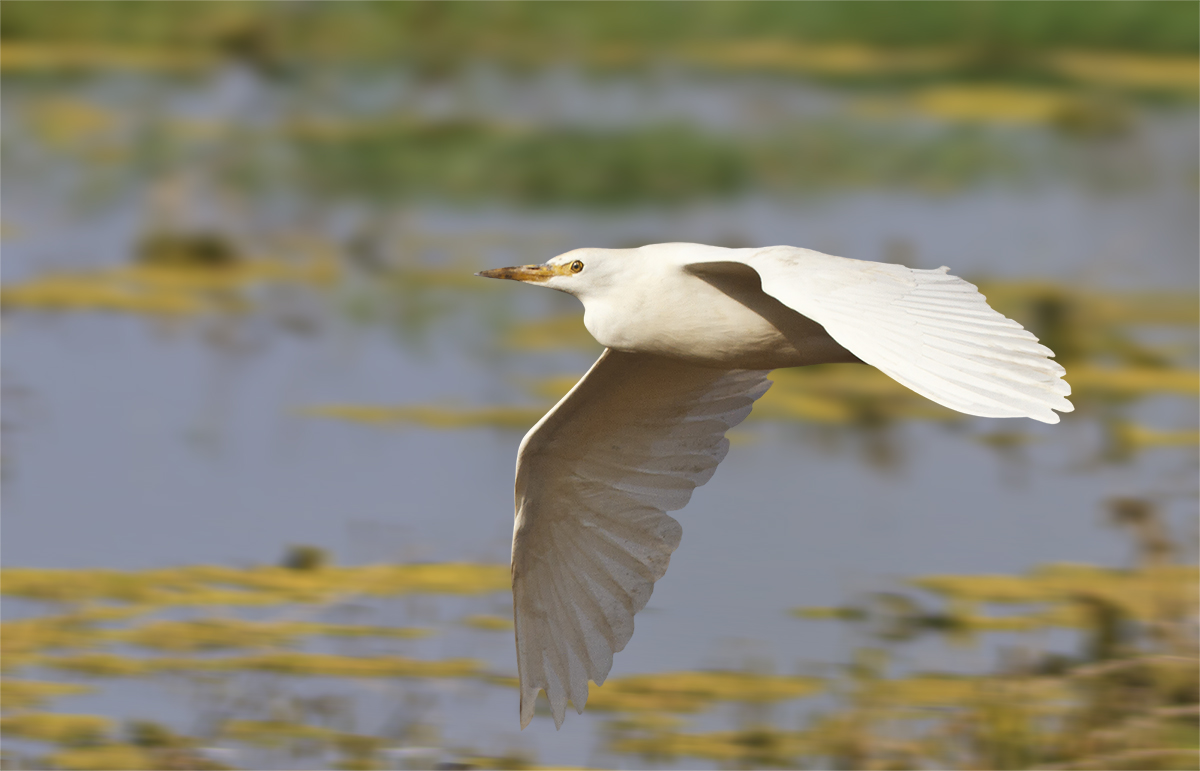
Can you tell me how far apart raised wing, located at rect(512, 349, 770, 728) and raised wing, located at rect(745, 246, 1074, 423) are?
3.51ft

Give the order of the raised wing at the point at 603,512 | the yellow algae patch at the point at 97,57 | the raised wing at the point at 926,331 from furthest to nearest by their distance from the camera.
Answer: the yellow algae patch at the point at 97,57, the raised wing at the point at 603,512, the raised wing at the point at 926,331

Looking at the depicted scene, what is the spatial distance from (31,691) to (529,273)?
3.03 meters

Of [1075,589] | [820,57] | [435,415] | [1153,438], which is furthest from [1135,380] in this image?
[820,57]

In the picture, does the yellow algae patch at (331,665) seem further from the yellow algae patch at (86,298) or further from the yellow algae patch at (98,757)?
the yellow algae patch at (86,298)

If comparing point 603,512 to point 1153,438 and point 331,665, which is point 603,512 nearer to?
point 331,665

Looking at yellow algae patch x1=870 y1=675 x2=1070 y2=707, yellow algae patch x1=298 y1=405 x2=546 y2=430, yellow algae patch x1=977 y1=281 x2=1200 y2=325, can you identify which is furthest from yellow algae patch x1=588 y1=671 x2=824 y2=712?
yellow algae patch x1=977 y1=281 x2=1200 y2=325

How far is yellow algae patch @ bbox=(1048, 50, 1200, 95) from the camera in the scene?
50.7ft

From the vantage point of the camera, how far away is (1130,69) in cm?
1566

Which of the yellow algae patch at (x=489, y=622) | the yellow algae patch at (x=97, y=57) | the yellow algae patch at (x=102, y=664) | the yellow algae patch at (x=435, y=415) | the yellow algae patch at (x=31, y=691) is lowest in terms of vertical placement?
the yellow algae patch at (x=435, y=415)

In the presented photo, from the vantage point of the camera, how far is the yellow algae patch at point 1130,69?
50.7 ft

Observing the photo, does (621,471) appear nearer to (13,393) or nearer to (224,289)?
(13,393)

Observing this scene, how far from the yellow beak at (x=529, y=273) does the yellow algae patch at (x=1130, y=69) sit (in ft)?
40.2

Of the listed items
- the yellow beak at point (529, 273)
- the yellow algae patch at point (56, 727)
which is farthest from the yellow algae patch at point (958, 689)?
the yellow beak at point (529, 273)

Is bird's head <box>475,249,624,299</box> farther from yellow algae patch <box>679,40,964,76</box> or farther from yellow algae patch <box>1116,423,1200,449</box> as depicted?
yellow algae patch <box>679,40,964,76</box>
